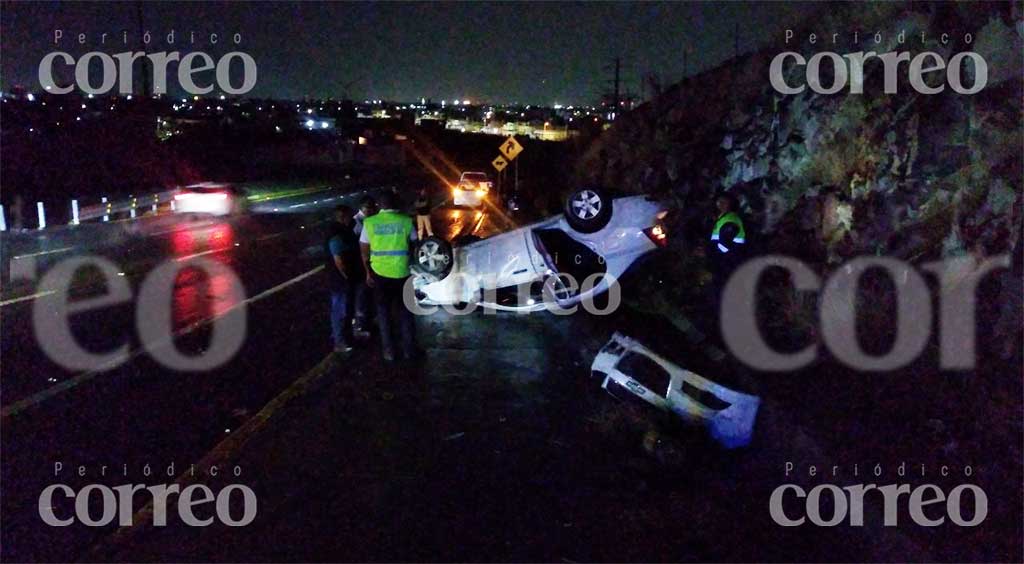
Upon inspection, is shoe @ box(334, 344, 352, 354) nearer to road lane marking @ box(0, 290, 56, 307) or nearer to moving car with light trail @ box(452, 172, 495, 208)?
road lane marking @ box(0, 290, 56, 307)

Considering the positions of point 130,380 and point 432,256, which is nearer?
point 130,380

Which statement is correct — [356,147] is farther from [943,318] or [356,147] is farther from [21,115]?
[943,318]

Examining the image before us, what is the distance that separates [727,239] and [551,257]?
2.25 meters

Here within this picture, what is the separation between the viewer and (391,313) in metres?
9.36

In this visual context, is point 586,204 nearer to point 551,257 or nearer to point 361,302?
point 551,257

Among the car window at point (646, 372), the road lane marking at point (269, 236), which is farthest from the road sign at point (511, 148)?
the car window at point (646, 372)

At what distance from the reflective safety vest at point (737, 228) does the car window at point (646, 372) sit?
2.36 metres

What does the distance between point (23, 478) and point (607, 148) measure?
22656 millimetres

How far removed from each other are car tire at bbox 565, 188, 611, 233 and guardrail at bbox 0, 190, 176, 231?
18.0 m

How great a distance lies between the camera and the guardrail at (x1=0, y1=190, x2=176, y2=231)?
2531cm

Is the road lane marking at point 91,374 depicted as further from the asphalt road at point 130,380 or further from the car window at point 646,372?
the car window at point 646,372

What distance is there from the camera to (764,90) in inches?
621

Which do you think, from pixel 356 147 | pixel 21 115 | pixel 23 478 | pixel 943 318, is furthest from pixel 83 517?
pixel 356 147

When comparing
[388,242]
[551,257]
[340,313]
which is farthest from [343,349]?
[551,257]
